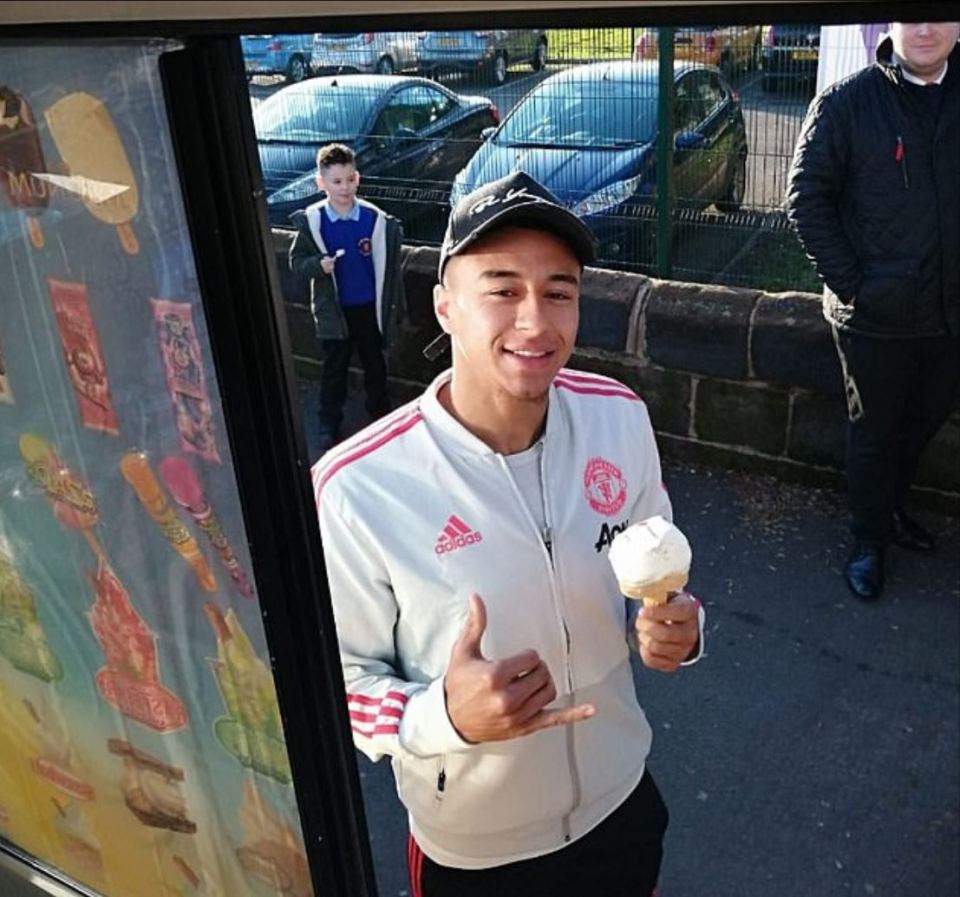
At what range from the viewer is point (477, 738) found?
1681 millimetres

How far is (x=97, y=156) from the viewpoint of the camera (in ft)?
4.31

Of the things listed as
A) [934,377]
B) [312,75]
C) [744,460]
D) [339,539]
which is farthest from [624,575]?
[312,75]

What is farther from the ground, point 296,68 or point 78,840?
point 296,68

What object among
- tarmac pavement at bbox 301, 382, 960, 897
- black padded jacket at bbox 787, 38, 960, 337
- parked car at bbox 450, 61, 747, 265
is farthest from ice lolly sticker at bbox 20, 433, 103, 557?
parked car at bbox 450, 61, 747, 265

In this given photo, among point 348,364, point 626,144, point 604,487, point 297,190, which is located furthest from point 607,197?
point 604,487

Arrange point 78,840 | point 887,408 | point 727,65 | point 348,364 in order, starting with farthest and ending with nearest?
1. point 348,364
2. point 727,65
3. point 887,408
4. point 78,840

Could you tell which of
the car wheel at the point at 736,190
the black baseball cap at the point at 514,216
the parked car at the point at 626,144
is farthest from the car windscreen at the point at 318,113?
the black baseball cap at the point at 514,216

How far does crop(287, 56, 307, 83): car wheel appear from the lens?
32.1ft

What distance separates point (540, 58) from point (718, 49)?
2.91ft

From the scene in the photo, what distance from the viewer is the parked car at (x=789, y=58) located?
4.94m

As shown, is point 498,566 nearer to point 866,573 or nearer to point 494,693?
point 494,693

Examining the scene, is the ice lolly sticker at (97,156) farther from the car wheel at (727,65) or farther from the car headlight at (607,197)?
the car wheel at (727,65)

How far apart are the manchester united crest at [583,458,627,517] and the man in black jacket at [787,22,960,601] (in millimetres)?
2216

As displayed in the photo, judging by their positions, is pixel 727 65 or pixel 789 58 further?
pixel 727 65
